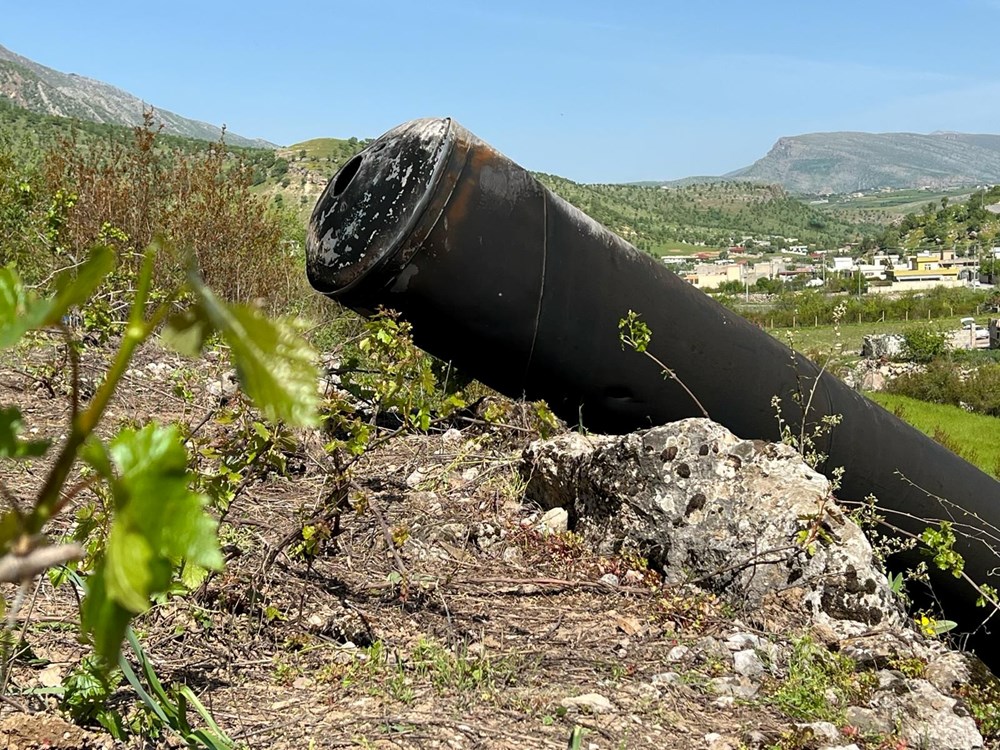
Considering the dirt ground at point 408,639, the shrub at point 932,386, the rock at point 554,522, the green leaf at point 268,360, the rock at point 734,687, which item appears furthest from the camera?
the shrub at point 932,386

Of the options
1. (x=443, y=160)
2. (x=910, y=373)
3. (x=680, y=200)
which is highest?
(x=680, y=200)

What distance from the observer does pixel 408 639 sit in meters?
3.17

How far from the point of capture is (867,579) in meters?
3.56

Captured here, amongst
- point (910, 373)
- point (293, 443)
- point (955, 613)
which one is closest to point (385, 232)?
point (293, 443)

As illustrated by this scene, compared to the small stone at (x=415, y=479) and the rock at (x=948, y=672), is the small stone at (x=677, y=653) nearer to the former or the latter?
the rock at (x=948, y=672)

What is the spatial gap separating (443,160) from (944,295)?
7958 cm

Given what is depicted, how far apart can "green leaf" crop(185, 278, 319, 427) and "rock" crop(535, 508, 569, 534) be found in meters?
3.91

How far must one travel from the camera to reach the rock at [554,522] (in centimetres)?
430

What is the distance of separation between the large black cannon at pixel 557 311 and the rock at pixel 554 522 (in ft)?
1.48

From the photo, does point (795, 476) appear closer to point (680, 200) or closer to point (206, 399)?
point (206, 399)

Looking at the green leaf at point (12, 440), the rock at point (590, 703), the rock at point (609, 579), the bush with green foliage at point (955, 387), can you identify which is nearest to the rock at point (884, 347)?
the bush with green foliage at point (955, 387)

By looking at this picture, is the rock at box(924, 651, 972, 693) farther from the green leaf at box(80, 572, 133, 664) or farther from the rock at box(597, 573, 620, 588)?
the green leaf at box(80, 572, 133, 664)

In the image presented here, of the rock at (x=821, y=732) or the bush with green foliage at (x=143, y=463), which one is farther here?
the rock at (x=821, y=732)

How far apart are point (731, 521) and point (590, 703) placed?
4.20 feet
